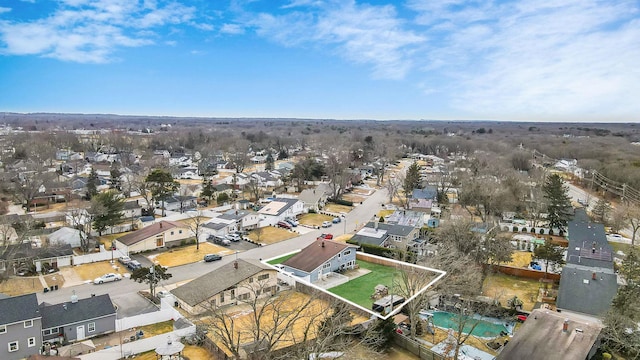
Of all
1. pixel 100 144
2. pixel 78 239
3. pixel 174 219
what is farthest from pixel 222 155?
pixel 78 239

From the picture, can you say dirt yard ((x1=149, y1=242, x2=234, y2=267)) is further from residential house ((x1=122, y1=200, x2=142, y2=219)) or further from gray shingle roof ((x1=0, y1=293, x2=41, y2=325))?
gray shingle roof ((x1=0, y1=293, x2=41, y2=325))

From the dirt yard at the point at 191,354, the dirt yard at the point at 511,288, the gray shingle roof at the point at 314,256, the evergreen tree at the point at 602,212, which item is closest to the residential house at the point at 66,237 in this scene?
the dirt yard at the point at 191,354

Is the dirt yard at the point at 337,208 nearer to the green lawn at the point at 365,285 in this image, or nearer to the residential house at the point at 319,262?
the residential house at the point at 319,262

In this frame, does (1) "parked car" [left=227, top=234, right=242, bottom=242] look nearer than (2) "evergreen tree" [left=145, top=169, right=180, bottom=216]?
Yes

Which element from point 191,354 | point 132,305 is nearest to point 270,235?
point 132,305

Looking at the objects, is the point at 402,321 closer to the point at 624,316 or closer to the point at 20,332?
the point at 624,316

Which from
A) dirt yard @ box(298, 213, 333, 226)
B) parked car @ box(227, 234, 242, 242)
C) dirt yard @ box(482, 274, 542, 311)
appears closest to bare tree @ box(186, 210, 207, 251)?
parked car @ box(227, 234, 242, 242)
